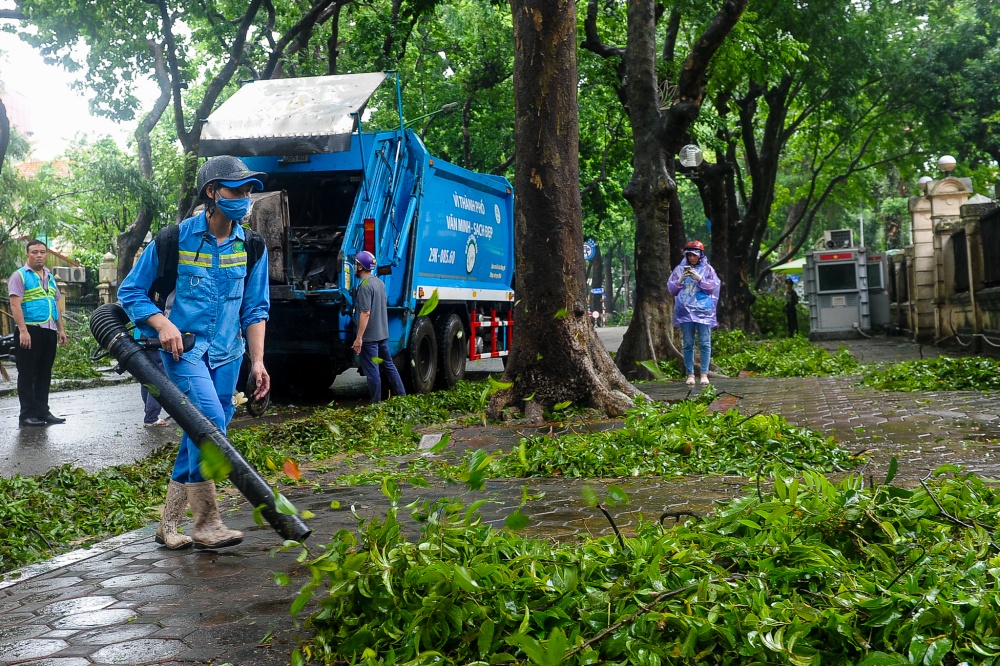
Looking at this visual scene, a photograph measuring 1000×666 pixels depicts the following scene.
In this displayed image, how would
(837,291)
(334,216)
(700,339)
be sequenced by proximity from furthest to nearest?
(837,291) → (334,216) → (700,339)

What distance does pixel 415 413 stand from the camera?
993 cm

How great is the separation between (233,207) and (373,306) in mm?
6227

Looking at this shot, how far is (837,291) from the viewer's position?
29.2 m

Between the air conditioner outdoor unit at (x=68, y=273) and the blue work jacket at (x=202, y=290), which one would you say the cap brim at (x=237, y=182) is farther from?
the air conditioner outdoor unit at (x=68, y=273)

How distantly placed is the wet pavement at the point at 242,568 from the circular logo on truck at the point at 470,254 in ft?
21.3

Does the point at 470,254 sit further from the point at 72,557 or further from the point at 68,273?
the point at 68,273

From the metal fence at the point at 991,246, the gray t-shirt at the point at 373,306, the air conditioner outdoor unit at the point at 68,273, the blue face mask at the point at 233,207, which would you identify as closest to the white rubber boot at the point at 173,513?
the blue face mask at the point at 233,207

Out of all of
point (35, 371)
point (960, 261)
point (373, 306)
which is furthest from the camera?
point (960, 261)

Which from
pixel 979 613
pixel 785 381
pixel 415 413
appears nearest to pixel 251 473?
pixel 979 613

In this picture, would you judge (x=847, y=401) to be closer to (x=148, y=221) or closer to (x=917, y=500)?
(x=917, y=500)

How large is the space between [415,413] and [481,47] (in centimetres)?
1587

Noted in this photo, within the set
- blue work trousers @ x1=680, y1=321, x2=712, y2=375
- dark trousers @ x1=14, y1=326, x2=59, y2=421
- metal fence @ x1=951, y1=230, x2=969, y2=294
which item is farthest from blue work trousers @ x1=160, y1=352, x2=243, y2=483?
metal fence @ x1=951, y1=230, x2=969, y2=294

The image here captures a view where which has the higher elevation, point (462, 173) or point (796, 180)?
point (796, 180)

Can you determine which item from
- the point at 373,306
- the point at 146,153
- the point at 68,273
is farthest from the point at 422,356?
the point at 68,273
